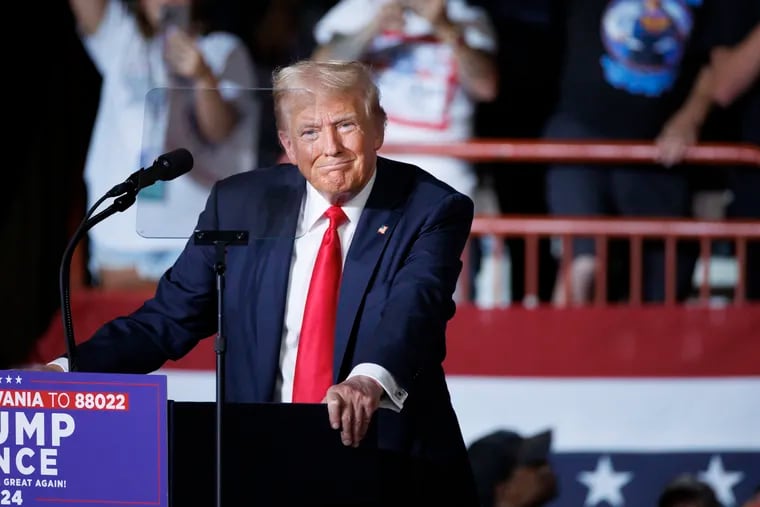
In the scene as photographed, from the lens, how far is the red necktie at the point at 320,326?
198 cm

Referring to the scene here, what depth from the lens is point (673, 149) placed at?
12.6 feet

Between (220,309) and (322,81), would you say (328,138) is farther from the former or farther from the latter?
(220,309)

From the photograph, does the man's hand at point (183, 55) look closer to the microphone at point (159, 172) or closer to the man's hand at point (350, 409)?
the microphone at point (159, 172)

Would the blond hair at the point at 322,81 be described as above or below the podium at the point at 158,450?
above

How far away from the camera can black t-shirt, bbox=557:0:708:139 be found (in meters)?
3.84

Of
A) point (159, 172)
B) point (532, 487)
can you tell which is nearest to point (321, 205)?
point (159, 172)

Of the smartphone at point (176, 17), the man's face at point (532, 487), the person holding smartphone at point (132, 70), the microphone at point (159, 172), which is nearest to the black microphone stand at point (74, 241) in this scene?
the microphone at point (159, 172)

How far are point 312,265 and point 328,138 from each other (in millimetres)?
219

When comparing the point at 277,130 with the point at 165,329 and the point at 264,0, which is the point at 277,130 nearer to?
the point at 165,329

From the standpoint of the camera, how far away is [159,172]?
72.2 inches

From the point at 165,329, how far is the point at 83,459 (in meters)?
0.36

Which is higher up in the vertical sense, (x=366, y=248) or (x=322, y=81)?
(x=322, y=81)

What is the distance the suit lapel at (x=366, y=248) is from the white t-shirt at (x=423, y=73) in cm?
173

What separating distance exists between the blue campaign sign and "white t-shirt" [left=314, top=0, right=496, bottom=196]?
7.10ft
